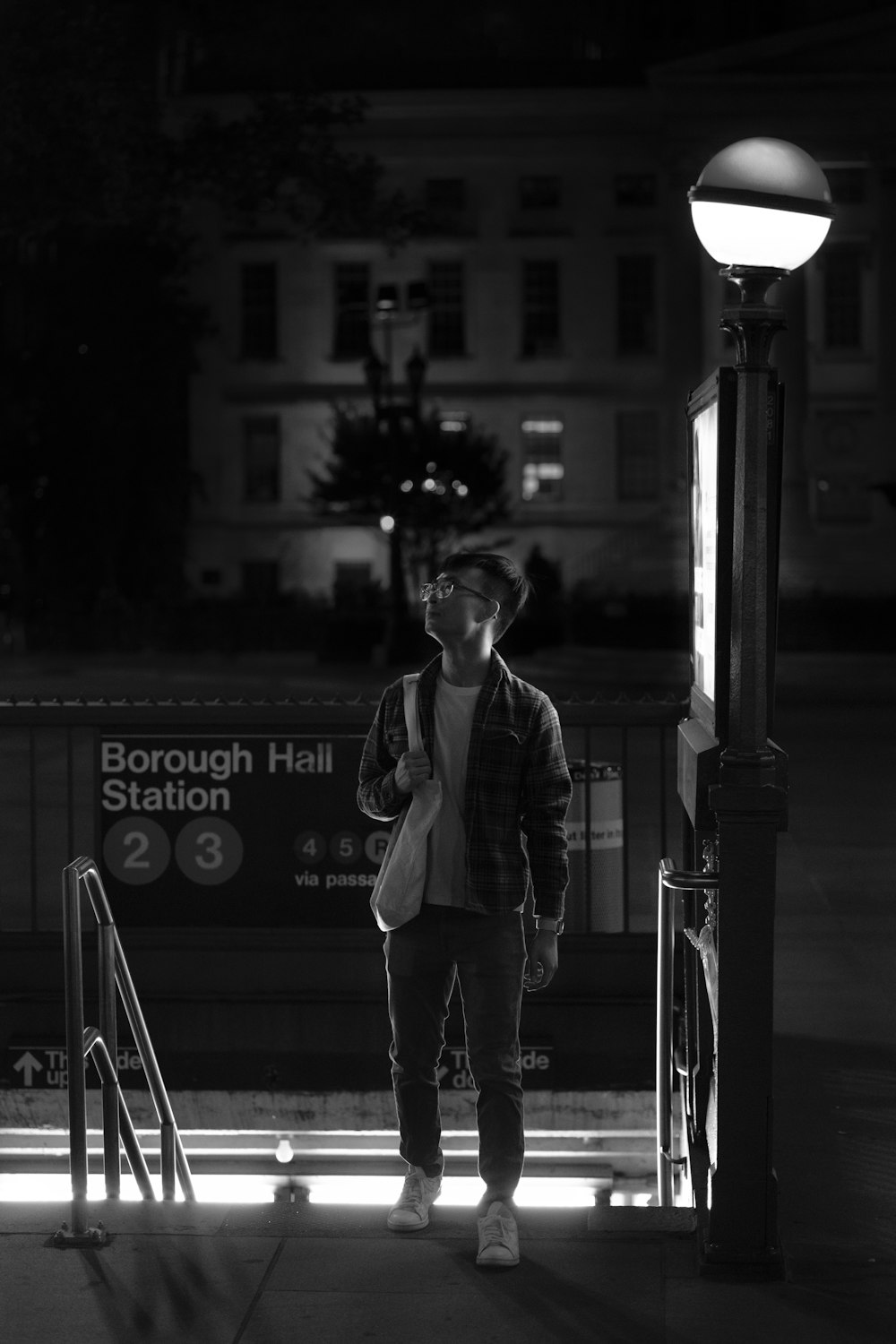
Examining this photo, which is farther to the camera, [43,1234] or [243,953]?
[243,953]

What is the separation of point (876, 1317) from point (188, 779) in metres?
4.23

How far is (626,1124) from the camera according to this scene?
7324mm

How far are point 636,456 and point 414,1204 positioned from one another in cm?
5760

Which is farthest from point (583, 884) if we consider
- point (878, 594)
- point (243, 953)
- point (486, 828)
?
point (878, 594)

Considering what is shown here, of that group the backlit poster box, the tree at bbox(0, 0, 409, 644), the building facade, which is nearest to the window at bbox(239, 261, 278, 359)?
the building facade

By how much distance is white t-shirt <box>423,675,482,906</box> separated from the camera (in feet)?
16.0

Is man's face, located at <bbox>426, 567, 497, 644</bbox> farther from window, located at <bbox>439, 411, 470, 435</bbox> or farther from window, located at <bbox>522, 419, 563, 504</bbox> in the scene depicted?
window, located at <bbox>522, 419, 563, 504</bbox>

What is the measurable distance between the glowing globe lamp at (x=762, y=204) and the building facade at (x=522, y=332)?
171 feet

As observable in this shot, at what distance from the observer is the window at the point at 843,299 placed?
57.6 meters

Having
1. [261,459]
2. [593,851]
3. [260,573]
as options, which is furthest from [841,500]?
[593,851]

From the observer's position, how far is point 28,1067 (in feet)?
24.6

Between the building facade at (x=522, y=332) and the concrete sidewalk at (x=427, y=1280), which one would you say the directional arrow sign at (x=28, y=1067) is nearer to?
the concrete sidewalk at (x=427, y=1280)

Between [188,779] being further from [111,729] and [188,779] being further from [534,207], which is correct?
[534,207]

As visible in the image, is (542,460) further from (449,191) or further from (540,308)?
(449,191)
